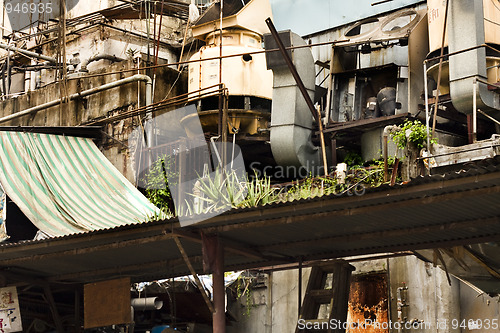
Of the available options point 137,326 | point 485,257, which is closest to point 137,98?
point 137,326

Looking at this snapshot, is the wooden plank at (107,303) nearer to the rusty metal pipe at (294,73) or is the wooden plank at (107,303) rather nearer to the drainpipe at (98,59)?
the rusty metal pipe at (294,73)

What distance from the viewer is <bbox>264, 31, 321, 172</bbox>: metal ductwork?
2248 cm

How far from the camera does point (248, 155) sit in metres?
25.0

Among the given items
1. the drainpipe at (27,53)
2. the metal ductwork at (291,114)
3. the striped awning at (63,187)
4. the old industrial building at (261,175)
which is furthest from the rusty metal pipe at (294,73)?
the drainpipe at (27,53)

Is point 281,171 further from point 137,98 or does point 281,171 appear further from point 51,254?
point 51,254

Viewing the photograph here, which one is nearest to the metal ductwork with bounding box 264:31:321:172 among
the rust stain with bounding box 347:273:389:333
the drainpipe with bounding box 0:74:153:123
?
the rust stain with bounding box 347:273:389:333

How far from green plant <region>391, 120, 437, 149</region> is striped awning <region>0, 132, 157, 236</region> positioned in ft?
17.9

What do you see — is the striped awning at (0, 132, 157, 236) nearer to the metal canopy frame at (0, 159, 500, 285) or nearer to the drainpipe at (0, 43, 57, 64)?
the metal canopy frame at (0, 159, 500, 285)

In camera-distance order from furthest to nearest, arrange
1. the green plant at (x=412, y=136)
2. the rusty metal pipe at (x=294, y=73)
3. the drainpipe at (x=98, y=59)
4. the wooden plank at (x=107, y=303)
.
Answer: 1. the drainpipe at (x=98, y=59)
2. the rusty metal pipe at (x=294, y=73)
3. the green plant at (x=412, y=136)
4. the wooden plank at (x=107, y=303)

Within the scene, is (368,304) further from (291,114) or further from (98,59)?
(98,59)

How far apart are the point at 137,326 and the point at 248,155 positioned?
564cm

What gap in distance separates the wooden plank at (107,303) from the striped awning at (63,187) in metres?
1.47

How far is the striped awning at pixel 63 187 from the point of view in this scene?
58.7 feet

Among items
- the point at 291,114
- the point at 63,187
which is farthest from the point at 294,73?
the point at 63,187
